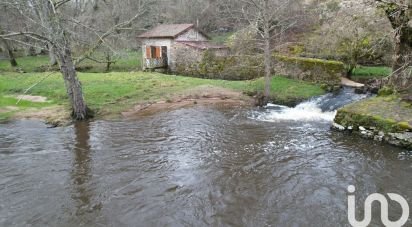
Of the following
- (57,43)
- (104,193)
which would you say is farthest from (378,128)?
(57,43)

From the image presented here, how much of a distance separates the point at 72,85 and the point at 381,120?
11522mm

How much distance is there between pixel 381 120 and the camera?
1173cm

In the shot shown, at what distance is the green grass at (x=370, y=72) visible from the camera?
2117 cm

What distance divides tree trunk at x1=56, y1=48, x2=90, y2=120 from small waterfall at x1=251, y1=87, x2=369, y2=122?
7179 millimetres

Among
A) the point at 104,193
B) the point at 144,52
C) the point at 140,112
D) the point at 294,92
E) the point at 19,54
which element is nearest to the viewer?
the point at 104,193

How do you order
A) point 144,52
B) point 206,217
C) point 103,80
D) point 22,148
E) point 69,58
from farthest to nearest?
point 144,52
point 103,80
point 69,58
point 22,148
point 206,217

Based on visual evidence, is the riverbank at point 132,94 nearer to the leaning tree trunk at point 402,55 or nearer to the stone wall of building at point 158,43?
the leaning tree trunk at point 402,55

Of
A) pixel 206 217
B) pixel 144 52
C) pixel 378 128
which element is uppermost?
pixel 144 52

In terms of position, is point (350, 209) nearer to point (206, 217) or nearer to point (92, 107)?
point (206, 217)

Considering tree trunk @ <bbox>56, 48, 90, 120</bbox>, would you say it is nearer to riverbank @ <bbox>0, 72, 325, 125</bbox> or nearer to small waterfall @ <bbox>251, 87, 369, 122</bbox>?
riverbank @ <bbox>0, 72, 325, 125</bbox>

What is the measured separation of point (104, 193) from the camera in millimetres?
8391

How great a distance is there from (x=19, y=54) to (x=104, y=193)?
37.2 meters

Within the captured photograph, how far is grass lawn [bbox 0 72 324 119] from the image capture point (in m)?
17.2

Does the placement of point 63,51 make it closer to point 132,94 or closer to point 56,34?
point 56,34
